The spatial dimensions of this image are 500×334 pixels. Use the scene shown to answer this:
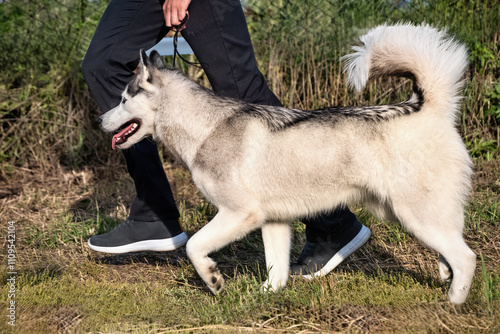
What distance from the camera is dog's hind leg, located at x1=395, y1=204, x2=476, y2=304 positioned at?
9.34 feet

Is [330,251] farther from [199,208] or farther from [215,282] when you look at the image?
[199,208]

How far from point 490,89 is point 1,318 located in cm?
491

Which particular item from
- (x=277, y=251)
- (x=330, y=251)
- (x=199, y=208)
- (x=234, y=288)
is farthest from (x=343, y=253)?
(x=199, y=208)

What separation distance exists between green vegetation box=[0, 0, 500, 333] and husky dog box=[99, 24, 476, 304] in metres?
0.31

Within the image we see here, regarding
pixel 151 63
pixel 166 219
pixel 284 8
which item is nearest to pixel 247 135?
pixel 151 63

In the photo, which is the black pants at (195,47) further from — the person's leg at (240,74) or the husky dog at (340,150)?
the husky dog at (340,150)

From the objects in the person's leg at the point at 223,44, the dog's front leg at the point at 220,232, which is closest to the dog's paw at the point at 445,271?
the dog's front leg at the point at 220,232

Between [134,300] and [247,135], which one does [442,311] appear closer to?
[247,135]

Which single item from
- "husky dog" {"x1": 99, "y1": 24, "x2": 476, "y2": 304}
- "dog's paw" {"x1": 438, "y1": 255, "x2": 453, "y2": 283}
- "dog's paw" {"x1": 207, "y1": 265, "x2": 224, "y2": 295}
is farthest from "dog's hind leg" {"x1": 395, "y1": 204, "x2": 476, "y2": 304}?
"dog's paw" {"x1": 207, "y1": 265, "x2": 224, "y2": 295}

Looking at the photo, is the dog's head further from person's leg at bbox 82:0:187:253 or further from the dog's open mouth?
person's leg at bbox 82:0:187:253

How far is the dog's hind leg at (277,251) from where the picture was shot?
10.9 ft

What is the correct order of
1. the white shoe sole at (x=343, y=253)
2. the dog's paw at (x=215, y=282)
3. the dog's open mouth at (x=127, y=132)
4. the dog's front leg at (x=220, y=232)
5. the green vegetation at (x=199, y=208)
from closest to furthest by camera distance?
the green vegetation at (x=199, y=208) < the dog's front leg at (x=220, y=232) < the dog's paw at (x=215, y=282) < the dog's open mouth at (x=127, y=132) < the white shoe sole at (x=343, y=253)

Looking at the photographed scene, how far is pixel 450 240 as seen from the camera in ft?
9.44

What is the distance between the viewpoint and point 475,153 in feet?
18.7
